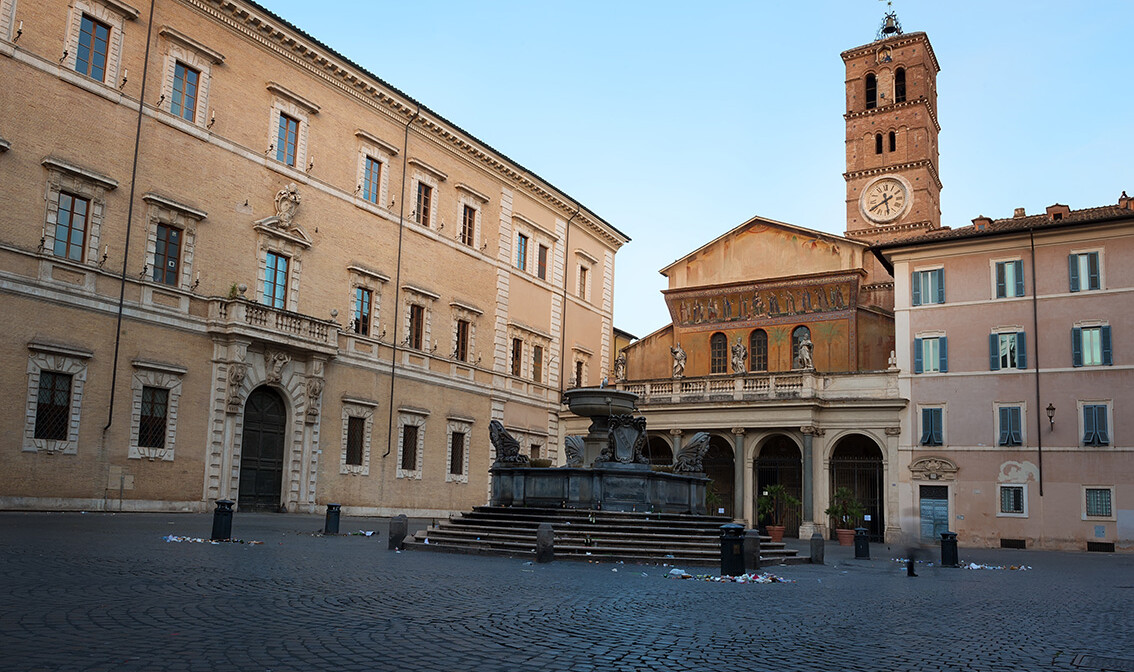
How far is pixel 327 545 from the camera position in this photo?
17734 mm

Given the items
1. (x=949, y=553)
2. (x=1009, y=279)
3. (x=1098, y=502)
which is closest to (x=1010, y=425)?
(x=1098, y=502)

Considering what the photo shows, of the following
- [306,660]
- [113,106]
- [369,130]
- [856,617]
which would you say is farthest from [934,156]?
[306,660]

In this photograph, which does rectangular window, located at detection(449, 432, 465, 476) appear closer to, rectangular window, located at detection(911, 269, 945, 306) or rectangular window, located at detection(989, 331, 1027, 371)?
rectangular window, located at detection(911, 269, 945, 306)

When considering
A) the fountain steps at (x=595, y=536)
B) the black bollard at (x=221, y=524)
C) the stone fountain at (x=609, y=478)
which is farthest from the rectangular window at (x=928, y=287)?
the black bollard at (x=221, y=524)

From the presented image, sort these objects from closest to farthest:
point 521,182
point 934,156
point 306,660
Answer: point 306,660 < point 521,182 < point 934,156

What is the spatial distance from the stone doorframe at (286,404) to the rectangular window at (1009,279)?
2436 centimetres

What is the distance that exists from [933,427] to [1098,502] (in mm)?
5832

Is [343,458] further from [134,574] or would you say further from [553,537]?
[134,574]

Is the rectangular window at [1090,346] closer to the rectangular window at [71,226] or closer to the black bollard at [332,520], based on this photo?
the black bollard at [332,520]

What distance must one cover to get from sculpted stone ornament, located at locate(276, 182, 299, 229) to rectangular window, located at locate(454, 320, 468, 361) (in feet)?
30.4

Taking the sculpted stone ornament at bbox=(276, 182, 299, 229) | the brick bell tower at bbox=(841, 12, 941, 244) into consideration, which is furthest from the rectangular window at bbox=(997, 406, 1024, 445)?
the brick bell tower at bbox=(841, 12, 941, 244)

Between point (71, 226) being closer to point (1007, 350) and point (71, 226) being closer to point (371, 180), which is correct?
point (371, 180)

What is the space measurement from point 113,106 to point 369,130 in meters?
10.3

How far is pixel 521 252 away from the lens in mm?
41375
